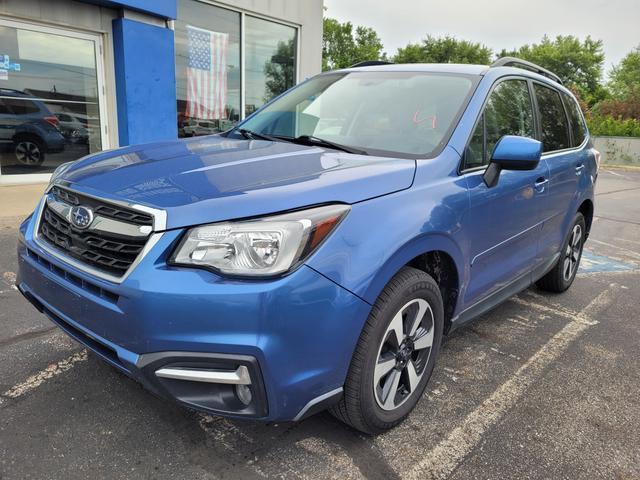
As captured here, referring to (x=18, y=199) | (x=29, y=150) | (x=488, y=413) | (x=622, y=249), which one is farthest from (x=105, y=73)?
(x=622, y=249)

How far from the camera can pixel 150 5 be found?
25.1ft

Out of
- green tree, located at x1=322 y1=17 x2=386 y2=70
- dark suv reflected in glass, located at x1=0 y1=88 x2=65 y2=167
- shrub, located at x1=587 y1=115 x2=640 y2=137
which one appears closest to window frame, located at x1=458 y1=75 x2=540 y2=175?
dark suv reflected in glass, located at x1=0 y1=88 x2=65 y2=167

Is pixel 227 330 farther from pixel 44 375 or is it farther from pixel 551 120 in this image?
pixel 551 120

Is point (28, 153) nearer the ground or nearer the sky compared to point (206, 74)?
nearer the ground

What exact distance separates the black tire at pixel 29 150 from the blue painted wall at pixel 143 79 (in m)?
1.22

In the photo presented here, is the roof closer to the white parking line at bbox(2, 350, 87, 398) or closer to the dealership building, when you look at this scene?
the white parking line at bbox(2, 350, 87, 398)

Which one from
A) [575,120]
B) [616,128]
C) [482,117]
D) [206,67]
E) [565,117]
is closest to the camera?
[482,117]

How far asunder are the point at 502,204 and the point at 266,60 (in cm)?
847

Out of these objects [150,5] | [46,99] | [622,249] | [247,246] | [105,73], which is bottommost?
[622,249]

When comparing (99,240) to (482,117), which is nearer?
(99,240)

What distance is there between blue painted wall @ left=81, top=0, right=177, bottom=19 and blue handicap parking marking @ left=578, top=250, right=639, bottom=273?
276 inches

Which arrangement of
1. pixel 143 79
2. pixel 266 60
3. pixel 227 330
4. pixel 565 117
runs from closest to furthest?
pixel 227 330, pixel 565 117, pixel 143 79, pixel 266 60

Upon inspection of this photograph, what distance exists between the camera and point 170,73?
27.1 feet

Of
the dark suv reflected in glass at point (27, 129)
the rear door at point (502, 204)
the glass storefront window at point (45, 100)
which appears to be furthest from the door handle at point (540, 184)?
the dark suv reflected in glass at point (27, 129)
